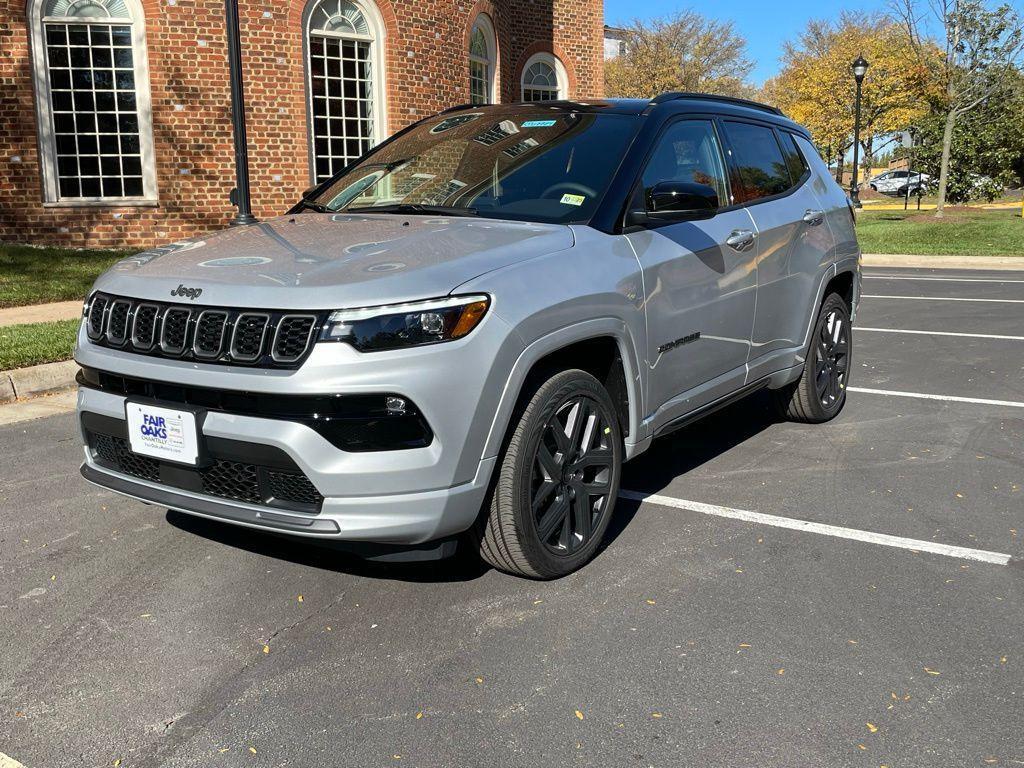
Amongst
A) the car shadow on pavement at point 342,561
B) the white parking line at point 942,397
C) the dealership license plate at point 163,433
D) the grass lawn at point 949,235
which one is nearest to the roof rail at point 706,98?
the white parking line at point 942,397

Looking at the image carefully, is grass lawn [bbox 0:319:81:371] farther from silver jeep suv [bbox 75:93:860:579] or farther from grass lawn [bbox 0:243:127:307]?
silver jeep suv [bbox 75:93:860:579]

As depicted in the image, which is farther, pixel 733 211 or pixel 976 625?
pixel 733 211

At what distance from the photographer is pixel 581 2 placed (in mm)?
23938

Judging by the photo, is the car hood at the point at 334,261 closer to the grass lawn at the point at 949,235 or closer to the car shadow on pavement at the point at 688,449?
the car shadow on pavement at the point at 688,449

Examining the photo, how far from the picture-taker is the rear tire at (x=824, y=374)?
239 inches

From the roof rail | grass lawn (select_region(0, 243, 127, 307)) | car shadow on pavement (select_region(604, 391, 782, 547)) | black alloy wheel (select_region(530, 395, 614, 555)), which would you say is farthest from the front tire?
grass lawn (select_region(0, 243, 127, 307))

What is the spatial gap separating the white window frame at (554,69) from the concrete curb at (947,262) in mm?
8433

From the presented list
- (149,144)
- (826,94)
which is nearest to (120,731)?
(149,144)

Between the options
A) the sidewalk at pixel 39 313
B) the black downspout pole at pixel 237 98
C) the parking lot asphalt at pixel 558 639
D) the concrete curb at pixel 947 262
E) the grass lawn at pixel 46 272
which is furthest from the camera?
the concrete curb at pixel 947 262

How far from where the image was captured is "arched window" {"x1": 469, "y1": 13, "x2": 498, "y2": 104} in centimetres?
1986

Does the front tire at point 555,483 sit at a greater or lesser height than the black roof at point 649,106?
lesser

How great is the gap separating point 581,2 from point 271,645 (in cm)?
2313

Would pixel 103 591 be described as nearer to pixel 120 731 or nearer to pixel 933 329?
pixel 120 731

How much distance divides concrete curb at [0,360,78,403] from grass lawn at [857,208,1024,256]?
15.8m
